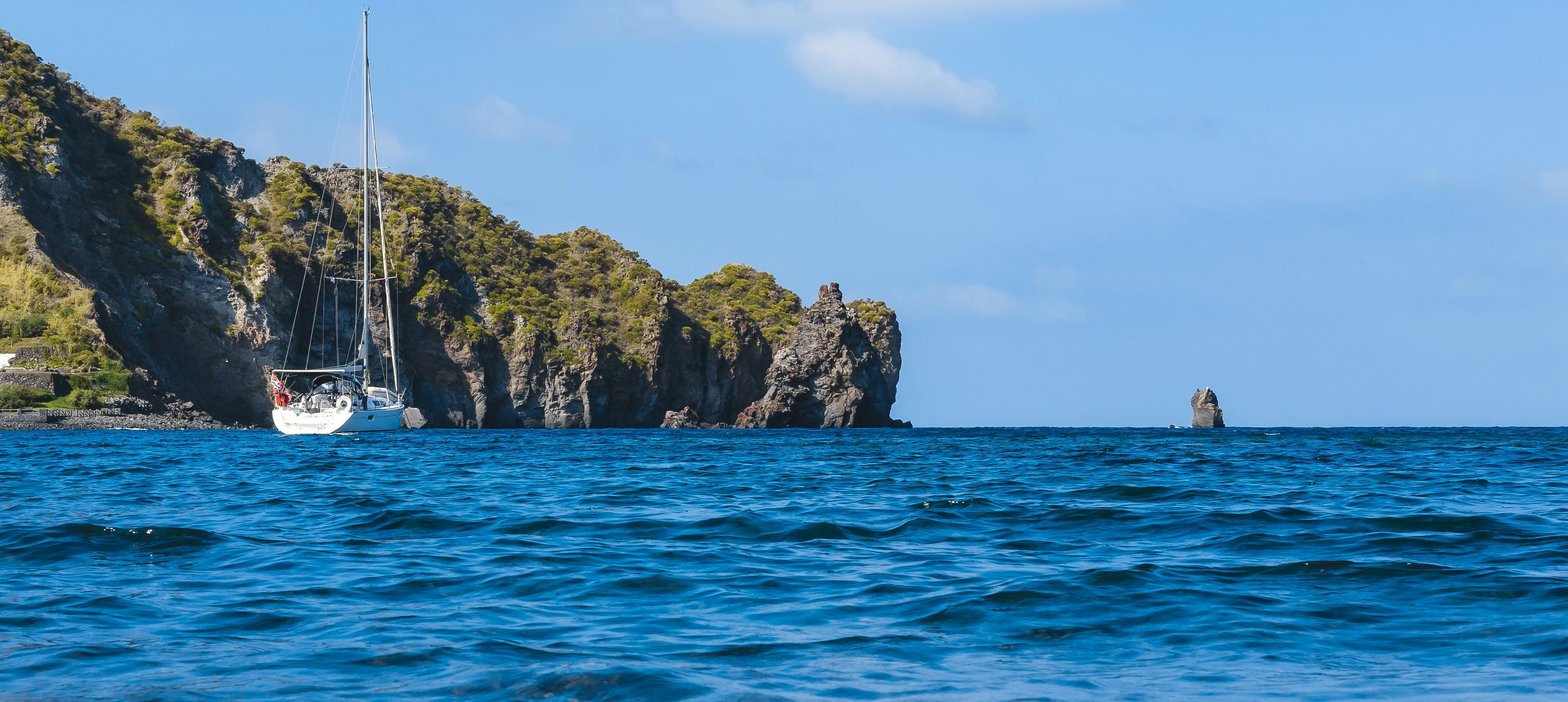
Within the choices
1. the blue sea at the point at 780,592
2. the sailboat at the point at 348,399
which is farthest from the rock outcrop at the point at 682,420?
the blue sea at the point at 780,592

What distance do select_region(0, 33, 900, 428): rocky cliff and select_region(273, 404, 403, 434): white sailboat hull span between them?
12.8m

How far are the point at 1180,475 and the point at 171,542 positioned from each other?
19.9m

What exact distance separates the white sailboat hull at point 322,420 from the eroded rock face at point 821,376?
200 ft

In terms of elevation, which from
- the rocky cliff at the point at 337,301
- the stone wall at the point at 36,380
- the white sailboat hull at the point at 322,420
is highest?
the rocky cliff at the point at 337,301

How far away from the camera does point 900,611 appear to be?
8461 mm

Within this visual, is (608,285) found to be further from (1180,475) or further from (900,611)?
(900,611)

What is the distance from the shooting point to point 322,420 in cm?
5347

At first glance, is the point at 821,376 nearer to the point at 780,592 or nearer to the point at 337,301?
the point at 337,301

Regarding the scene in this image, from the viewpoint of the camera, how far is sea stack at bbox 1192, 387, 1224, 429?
409 feet

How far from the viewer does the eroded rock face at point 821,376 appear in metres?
113

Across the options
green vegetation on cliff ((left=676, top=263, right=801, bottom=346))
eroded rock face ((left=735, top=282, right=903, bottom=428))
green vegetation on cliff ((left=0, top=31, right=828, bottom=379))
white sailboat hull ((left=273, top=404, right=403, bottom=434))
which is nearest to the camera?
white sailboat hull ((left=273, top=404, right=403, bottom=434))

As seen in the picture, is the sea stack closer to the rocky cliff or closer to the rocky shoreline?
the rocky cliff

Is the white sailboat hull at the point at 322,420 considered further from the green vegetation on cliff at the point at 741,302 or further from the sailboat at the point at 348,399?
the green vegetation on cliff at the point at 741,302

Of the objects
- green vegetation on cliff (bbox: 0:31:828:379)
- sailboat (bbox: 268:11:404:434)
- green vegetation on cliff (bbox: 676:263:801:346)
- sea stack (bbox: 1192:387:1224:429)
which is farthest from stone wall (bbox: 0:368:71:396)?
sea stack (bbox: 1192:387:1224:429)
